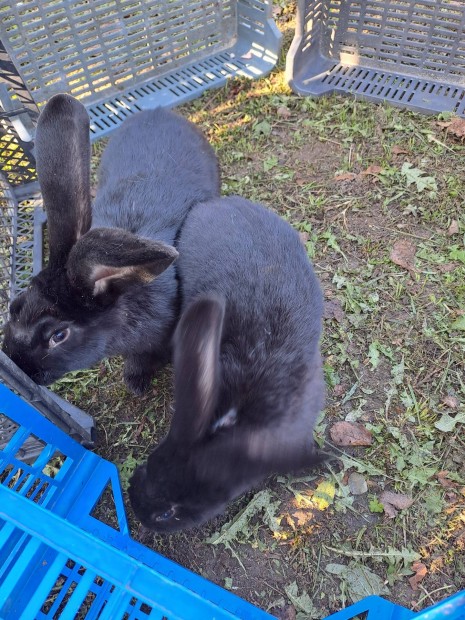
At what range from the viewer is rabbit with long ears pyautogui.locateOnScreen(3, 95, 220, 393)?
2.35 meters

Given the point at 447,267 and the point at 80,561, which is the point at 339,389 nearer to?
the point at 447,267

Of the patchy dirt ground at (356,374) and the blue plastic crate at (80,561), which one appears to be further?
the patchy dirt ground at (356,374)

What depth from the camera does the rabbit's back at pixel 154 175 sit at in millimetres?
3184

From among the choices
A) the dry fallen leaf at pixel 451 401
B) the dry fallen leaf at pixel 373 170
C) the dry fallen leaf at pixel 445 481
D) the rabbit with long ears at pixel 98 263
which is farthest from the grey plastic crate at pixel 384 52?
the dry fallen leaf at pixel 445 481

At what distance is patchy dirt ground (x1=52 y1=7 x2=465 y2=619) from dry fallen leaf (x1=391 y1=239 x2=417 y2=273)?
0.4 inches

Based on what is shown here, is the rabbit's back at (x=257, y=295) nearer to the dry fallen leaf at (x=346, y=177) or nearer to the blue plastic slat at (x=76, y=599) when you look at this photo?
the blue plastic slat at (x=76, y=599)

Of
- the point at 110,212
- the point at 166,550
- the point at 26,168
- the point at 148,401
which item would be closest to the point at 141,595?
the point at 166,550

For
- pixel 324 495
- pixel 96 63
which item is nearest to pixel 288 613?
pixel 324 495

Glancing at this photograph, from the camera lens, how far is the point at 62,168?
101 inches

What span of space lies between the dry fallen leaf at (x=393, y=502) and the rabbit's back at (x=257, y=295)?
2.50 feet

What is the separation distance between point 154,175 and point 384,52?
8.66 feet

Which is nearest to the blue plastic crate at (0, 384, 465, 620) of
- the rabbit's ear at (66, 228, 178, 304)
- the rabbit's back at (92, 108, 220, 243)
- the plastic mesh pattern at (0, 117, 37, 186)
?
the rabbit's ear at (66, 228, 178, 304)

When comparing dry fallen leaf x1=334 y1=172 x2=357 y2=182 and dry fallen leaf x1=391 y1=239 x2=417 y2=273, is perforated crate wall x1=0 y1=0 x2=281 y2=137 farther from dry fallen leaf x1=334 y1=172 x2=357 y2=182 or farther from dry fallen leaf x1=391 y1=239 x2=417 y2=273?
dry fallen leaf x1=391 y1=239 x2=417 y2=273

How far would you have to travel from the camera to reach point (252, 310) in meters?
2.72
